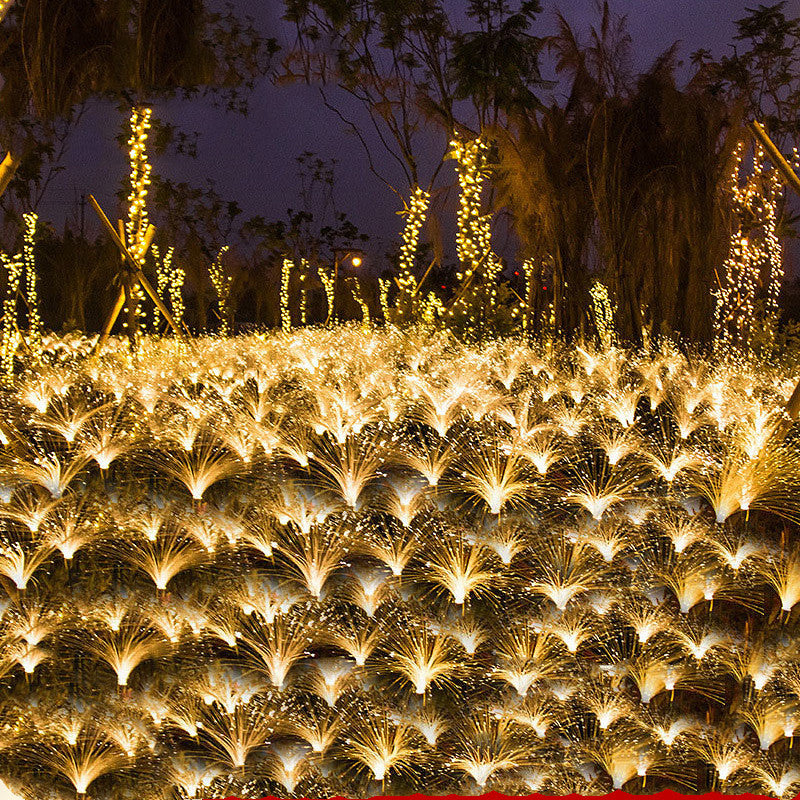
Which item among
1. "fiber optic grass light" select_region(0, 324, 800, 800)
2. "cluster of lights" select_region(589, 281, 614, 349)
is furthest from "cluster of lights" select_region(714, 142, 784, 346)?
"fiber optic grass light" select_region(0, 324, 800, 800)

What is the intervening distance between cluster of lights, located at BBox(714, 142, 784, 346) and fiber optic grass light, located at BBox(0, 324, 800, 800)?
853 centimetres

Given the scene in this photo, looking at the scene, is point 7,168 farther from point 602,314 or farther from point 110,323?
point 602,314

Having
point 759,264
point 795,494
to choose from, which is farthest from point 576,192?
point 795,494

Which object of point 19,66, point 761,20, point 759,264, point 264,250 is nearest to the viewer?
point 19,66

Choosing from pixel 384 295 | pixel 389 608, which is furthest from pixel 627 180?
pixel 389 608

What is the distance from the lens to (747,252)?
11.9m

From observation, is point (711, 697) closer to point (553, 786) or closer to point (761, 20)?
point (553, 786)

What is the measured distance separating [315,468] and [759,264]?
37.2 ft

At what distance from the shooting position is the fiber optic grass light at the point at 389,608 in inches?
117

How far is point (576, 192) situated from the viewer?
36.5 ft

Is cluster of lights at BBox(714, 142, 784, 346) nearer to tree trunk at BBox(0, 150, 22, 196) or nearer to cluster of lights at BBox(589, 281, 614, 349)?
cluster of lights at BBox(589, 281, 614, 349)

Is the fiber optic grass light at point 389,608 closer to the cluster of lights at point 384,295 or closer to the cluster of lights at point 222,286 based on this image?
the cluster of lights at point 384,295

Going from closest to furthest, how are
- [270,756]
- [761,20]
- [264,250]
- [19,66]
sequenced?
1. [270,756]
2. [19,66]
3. [761,20]
4. [264,250]

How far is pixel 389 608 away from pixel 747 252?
10350 mm
